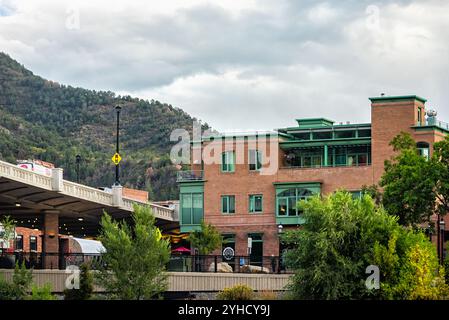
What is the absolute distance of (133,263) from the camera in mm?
48125

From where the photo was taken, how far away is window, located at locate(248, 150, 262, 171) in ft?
287

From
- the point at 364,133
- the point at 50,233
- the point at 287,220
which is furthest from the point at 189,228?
the point at 364,133

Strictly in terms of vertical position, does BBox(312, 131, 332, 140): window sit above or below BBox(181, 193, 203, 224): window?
above

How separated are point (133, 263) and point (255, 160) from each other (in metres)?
40.1

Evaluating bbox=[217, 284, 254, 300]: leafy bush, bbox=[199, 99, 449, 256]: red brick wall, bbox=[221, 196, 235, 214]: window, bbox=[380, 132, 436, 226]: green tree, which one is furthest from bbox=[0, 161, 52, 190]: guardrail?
bbox=[380, 132, 436, 226]: green tree

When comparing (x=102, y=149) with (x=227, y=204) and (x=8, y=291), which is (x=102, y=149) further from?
(x=8, y=291)

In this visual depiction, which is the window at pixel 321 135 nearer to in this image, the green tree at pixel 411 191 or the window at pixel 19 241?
the green tree at pixel 411 191

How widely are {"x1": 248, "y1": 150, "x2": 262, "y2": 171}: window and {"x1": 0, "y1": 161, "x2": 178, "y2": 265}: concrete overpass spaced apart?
8.82 m

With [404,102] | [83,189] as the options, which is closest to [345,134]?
[404,102]

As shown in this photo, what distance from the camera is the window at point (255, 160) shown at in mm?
87375

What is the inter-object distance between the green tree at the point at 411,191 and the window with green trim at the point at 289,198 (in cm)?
1749

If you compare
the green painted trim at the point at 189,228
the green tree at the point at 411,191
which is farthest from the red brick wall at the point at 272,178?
the green tree at the point at 411,191

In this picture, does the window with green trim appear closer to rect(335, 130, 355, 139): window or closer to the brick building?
the brick building

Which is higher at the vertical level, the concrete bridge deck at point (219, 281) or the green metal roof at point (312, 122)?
the green metal roof at point (312, 122)
